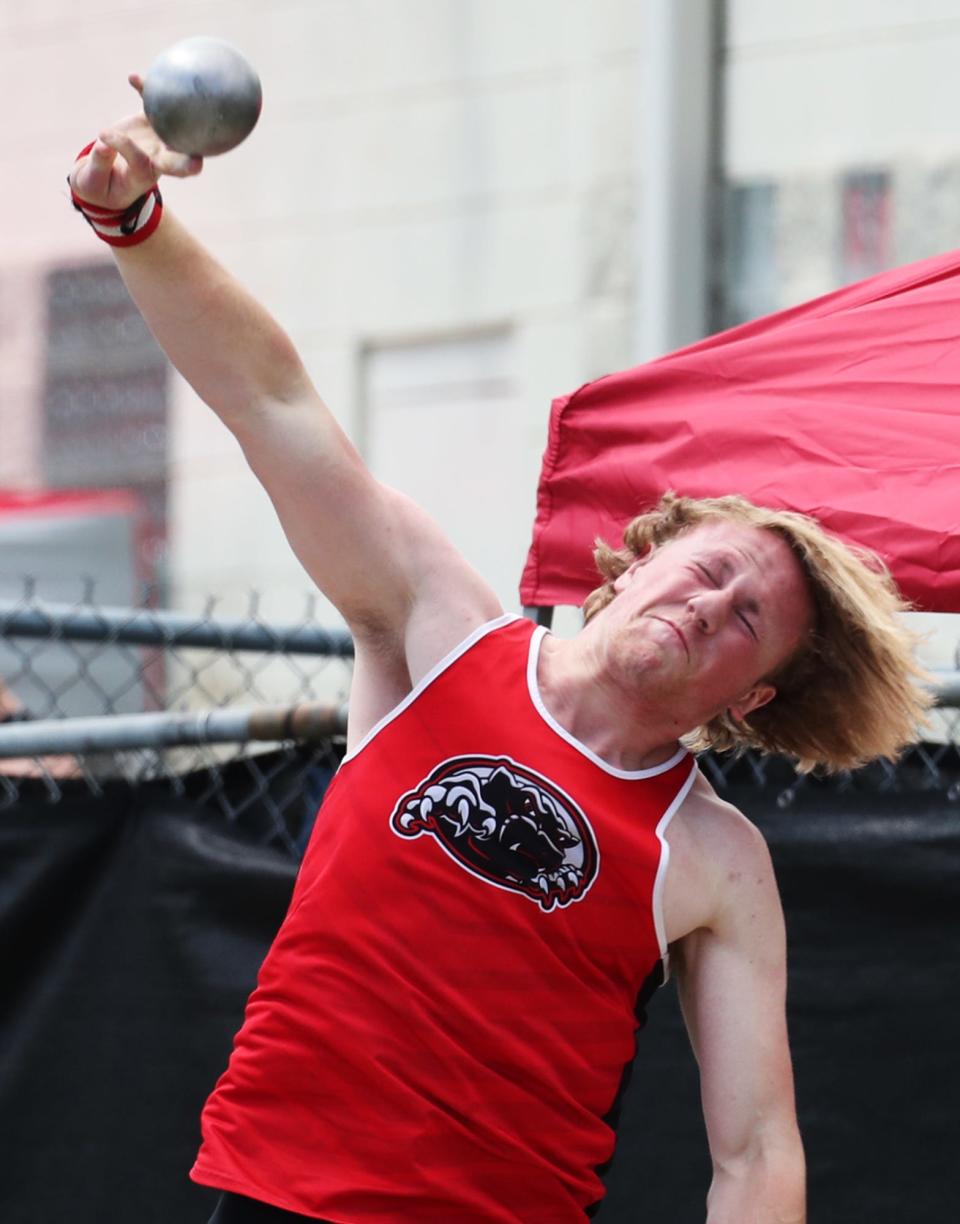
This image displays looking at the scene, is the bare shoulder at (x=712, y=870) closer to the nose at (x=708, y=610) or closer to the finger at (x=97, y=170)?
the nose at (x=708, y=610)

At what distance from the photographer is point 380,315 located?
7.84 metres

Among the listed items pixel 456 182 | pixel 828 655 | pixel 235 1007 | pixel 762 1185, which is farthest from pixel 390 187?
pixel 762 1185

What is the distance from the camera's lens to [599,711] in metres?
2.69

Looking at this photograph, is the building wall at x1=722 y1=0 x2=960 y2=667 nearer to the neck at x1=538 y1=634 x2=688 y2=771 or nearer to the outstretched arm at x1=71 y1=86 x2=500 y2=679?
the neck at x1=538 y1=634 x2=688 y2=771

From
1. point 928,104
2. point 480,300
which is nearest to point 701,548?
point 928,104

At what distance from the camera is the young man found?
2.51m

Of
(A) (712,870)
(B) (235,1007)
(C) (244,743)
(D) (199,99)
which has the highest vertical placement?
(D) (199,99)

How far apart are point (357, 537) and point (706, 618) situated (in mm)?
520

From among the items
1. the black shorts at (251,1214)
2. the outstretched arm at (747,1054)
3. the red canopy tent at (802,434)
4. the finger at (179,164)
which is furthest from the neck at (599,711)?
the finger at (179,164)

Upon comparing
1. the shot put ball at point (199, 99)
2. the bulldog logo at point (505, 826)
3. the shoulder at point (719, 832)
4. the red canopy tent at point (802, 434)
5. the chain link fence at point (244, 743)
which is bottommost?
the chain link fence at point (244, 743)

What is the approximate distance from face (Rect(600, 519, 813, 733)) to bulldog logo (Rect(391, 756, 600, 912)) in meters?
0.23

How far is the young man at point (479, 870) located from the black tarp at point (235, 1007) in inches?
16.7

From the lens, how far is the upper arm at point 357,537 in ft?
8.24

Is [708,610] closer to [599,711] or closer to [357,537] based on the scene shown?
[599,711]
